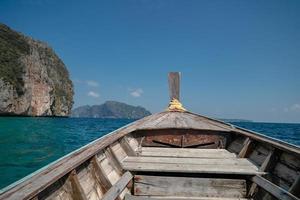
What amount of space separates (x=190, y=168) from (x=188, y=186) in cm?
25

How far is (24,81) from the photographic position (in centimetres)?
7631

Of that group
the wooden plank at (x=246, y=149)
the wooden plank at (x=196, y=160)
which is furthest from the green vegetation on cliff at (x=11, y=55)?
the wooden plank at (x=246, y=149)

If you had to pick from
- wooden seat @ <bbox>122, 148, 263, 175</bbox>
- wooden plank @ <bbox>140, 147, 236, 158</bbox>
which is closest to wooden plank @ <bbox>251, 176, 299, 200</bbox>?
wooden seat @ <bbox>122, 148, 263, 175</bbox>

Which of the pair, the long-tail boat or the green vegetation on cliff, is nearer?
the long-tail boat

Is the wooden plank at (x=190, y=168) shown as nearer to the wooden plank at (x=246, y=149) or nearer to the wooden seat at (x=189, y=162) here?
the wooden seat at (x=189, y=162)

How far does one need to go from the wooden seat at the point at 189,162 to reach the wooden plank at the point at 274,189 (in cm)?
20

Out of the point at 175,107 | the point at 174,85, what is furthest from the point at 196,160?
the point at 174,85

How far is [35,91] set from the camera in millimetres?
78688

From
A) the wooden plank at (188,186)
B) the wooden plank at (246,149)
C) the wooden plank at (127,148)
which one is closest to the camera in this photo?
the wooden plank at (188,186)

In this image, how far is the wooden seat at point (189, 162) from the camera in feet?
11.3

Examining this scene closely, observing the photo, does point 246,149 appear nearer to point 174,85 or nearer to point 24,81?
point 174,85

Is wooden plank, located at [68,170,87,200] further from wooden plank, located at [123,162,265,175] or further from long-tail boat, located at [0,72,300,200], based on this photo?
wooden plank, located at [123,162,265,175]

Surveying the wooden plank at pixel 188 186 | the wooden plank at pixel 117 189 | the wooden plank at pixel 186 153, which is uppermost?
the wooden plank at pixel 186 153

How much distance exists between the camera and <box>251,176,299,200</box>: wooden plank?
93.6 inches
